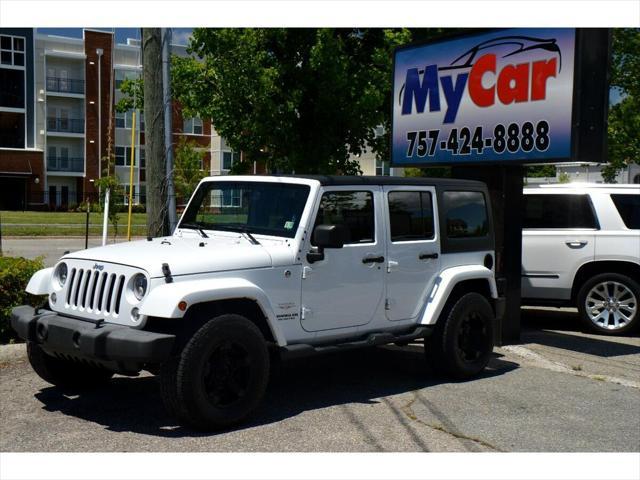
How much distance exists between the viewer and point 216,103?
1767cm

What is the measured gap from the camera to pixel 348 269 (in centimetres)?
662

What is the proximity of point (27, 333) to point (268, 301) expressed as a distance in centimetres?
186

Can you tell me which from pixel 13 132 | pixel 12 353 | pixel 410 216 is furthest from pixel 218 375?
pixel 13 132

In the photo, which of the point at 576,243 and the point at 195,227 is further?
the point at 576,243

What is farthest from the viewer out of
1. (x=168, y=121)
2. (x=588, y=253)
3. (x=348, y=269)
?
(x=588, y=253)

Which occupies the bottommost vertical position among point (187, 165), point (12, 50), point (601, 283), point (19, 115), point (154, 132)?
point (601, 283)

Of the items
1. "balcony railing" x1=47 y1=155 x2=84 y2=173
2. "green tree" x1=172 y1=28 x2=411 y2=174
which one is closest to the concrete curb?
"green tree" x1=172 y1=28 x2=411 y2=174

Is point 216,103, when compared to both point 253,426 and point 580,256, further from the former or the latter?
point 253,426

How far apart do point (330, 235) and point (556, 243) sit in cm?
536

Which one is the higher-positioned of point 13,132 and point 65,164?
point 13,132

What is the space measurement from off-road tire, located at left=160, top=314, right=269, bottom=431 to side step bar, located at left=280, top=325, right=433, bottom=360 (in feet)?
1.01

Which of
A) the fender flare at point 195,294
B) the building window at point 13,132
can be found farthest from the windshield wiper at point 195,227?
the building window at point 13,132

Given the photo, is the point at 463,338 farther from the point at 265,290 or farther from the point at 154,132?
the point at 154,132

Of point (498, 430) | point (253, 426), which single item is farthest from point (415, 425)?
point (253, 426)
